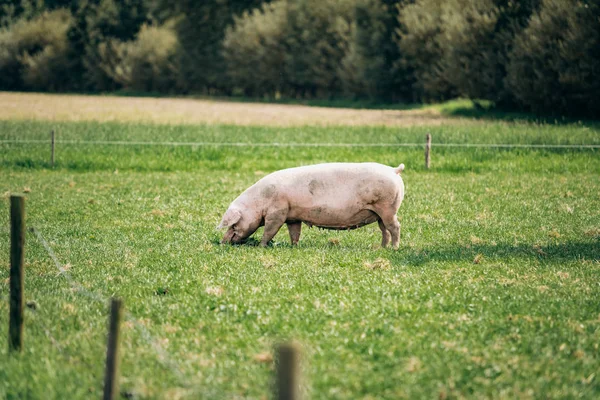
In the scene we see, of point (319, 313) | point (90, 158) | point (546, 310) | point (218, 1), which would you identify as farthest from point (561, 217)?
point (218, 1)

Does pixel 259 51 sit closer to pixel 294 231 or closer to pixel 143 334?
pixel 294 231

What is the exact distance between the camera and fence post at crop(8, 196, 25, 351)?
22.7ft

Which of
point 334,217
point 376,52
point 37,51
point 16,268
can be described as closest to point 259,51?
point 376,52

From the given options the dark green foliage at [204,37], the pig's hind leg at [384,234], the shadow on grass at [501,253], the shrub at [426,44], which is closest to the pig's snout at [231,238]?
the pig's hind leg at [384,234]

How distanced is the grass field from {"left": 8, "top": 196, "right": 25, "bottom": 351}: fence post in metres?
0.19

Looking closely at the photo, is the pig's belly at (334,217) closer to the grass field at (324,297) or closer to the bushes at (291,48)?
the grass field at (324,297)

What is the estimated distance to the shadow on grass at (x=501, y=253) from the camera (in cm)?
1170

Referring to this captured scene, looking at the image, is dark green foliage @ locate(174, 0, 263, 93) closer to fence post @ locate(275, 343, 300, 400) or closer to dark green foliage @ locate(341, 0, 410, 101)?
dark green foliage @ locate(341, 0, 410, 101)

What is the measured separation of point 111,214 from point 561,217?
9.59 m

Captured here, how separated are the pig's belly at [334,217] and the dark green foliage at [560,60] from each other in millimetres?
32501

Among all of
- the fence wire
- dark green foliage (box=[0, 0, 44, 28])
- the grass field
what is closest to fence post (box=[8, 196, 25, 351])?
the grass field

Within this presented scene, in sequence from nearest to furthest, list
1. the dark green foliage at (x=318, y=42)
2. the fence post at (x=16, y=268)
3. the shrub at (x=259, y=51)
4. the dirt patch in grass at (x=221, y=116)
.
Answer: the fence post at (x=16, y=268) < the dirt patch in grass at (x=221, y=116) < the dark green foliage at (x=318, y=42) < the shrub at (x=259, y=51)

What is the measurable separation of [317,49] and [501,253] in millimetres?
71004

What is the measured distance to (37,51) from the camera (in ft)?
324
